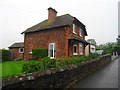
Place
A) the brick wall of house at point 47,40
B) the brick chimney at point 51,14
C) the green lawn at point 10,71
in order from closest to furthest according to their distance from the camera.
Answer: the green lawn at point 10,71 < the brick wall of house at point 47,40 < the brick chimney at point 51,14

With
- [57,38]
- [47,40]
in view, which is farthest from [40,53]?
[57,38]

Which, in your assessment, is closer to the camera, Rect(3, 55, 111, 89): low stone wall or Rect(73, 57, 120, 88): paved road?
Rect(3, 55, 111, 89): low stone wall

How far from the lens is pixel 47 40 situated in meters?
14.8

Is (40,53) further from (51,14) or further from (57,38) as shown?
(51,14)

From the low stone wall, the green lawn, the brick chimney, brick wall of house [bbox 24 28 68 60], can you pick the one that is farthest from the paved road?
the brick chimney

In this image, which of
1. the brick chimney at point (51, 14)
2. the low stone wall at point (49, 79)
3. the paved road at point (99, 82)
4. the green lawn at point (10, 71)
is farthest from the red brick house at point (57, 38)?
the low stone wall at point (49, 79)

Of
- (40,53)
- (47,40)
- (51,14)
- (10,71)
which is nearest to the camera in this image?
(10,71)

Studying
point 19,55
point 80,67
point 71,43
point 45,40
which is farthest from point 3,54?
point 80,67

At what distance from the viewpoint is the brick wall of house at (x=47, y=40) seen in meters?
13.2

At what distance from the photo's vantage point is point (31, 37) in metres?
17.0

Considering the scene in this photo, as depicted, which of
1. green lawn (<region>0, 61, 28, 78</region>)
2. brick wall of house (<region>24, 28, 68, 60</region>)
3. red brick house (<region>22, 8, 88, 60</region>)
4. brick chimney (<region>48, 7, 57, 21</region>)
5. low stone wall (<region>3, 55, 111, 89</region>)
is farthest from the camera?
brick chimney (<region>48, 7, 57, 21</region>)

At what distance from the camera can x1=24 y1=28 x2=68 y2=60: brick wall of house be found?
13195 mm

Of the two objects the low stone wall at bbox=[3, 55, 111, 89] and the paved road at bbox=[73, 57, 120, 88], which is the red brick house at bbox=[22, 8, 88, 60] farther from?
the low stone wall at bbox=[3, 55, 111, 89]

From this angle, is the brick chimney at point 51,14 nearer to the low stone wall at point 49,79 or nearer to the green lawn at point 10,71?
the green lawn at point 10,71
